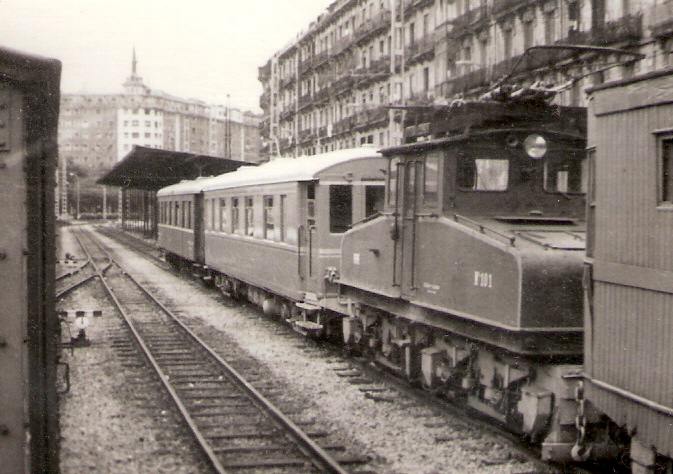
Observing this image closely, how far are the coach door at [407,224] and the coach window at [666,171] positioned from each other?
441cm

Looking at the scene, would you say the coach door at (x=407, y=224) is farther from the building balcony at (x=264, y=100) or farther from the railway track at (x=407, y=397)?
the building balcony at (x=264, y=100)

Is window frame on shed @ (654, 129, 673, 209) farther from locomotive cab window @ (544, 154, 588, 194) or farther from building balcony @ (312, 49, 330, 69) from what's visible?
building balcony @ (312, 49, 330, 69)

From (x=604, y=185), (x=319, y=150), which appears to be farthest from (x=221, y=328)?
(x=319, y=150)

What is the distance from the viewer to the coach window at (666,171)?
588cm

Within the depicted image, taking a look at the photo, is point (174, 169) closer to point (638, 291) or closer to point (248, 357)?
point (248, 357)

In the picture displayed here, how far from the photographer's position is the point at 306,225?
1531 centimetres

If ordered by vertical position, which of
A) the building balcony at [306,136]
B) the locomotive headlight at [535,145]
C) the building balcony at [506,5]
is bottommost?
the locomotive headlight at [535,145]

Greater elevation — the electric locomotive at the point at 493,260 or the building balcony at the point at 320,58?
the building balcony at the point at 320,58

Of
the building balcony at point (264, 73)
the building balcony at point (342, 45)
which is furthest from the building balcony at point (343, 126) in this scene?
the building balcony at point (264, 73)

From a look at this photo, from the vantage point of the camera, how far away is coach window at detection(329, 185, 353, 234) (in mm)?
14930

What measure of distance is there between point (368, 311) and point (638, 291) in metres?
6.46

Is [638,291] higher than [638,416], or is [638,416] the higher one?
[638,291]

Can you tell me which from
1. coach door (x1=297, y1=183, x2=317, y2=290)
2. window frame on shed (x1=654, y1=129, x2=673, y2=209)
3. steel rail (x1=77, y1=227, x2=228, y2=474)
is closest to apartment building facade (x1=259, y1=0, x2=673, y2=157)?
coach door (x1=297, y1=183, x2=317, y2=290)

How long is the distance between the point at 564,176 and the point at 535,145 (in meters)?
0.51
